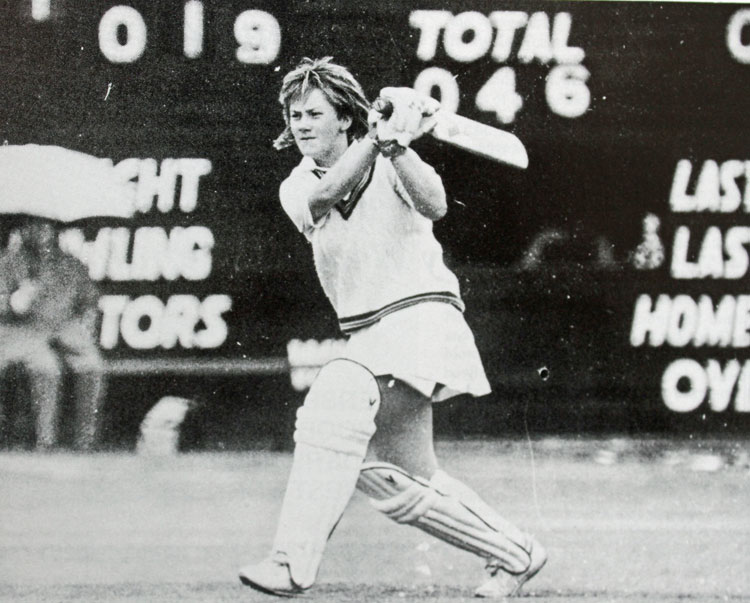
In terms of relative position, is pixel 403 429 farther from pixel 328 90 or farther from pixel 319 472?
pixel 328 90

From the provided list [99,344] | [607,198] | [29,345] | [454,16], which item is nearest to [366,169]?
[454,16]

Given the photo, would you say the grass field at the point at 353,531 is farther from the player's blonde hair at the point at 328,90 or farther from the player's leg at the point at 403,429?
the player's blonde hair at the point at 328,90

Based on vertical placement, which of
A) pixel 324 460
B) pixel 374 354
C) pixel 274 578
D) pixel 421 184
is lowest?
pixel 274 578

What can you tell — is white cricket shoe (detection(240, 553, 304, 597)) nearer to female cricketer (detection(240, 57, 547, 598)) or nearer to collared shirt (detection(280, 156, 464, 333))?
female cricketer (detection(240, 57, 547, 598))

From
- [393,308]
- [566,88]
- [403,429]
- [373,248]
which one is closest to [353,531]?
[403,429]

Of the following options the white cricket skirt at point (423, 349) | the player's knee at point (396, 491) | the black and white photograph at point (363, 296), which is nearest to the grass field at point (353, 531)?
the black and white photograph at point (363, 296)

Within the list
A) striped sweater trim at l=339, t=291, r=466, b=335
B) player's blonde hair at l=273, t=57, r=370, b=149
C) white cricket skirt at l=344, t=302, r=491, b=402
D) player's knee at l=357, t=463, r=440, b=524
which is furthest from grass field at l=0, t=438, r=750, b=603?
player's blonde hair at l=273, t=57, r=370, b=149

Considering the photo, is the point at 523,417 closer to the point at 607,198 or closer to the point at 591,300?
the point at 591,300
